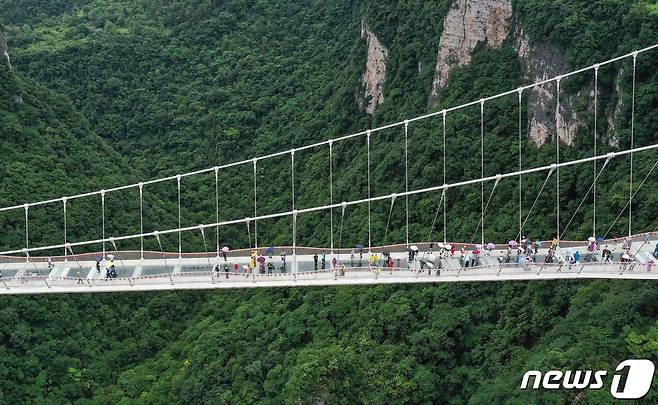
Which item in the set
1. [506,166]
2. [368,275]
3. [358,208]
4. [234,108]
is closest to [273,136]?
[234,108]

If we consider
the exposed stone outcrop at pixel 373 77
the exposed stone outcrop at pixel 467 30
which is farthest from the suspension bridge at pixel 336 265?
the exposed stone outcrop at pixel 373 77

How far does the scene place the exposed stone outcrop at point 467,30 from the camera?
4291 centimetres

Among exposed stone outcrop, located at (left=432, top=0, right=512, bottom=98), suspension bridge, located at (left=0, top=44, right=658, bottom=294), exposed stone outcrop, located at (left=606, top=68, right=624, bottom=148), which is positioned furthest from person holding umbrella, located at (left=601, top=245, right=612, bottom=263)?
exposed stone outcrop, located at (left=432, top=0, right=512, bottom=98)

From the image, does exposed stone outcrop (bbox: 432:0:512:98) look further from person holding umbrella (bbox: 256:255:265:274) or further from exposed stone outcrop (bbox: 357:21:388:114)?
person holding umbrella (bbox: 256:255:265:274)

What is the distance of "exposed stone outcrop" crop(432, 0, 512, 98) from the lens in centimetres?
4291

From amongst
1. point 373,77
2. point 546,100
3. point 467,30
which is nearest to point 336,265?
point 546,100

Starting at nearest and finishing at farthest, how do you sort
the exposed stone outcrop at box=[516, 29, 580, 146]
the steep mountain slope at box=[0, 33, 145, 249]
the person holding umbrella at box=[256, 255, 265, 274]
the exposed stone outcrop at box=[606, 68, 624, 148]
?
1. the person holding umbrella at box=[256, 255, 265, 274]
2. the exposed stone outcrop at box=[606, 68, 624, 148]
3. the exposed stone outcrop at box=[516, 29, 580, 146]
4. the steep mountain slope at box=[0, 33, 145, 249]

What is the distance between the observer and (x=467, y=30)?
44.3 metres

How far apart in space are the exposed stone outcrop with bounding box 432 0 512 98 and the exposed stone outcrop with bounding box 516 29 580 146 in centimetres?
141

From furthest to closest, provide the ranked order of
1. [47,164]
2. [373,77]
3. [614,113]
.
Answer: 1. [373,77]
2. [47,164]
3. [614,113]

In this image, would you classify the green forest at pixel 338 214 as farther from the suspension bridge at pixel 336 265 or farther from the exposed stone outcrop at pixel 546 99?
the suspension bridge at pixel 336 265

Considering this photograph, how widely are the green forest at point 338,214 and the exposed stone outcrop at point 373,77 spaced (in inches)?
19.9

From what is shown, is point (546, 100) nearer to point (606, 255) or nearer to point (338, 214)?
point (338, 214)

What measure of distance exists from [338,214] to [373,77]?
7882 millimetres
